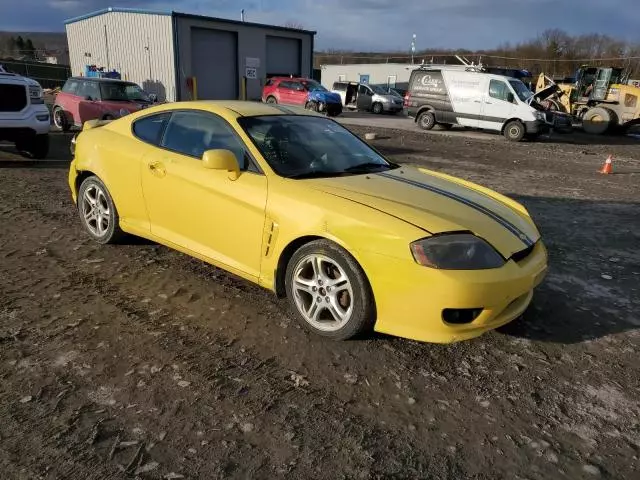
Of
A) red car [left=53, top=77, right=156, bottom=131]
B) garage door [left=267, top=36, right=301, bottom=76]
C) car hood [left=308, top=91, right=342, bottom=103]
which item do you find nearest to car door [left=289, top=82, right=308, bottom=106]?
car hood [left=308, top=91, right=342, bottom=103]

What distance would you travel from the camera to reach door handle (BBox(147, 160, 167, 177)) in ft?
13.2

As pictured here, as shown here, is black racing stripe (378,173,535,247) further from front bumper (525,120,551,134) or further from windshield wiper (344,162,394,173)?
front bumper (525,120,551,134)

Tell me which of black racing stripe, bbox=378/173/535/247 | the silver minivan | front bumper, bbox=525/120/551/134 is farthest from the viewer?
the silver minivan

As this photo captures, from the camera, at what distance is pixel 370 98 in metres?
28.0

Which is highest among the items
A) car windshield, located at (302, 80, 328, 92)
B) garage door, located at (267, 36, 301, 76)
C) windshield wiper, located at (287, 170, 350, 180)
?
garage door, located at (267, 36, 301, 76)

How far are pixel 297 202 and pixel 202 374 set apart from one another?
122cm

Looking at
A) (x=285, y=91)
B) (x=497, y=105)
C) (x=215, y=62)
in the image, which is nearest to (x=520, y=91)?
(x=497, y=105)

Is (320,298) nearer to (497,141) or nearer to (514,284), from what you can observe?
(514,284)

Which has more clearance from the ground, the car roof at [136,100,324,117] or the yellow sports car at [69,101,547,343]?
the car roof at [136,100,324,117]

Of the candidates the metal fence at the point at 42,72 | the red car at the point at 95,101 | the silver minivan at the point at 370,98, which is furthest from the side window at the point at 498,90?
the metal fence at the point at 42,72

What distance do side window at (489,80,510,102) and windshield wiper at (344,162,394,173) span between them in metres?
14.5

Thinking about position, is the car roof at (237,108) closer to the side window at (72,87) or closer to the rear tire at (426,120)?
the side window at (72,87)

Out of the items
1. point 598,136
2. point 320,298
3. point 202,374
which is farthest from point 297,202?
point 598,136

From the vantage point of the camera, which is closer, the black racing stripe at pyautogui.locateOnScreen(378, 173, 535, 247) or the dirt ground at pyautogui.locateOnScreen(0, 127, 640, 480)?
the dirt ground at pyautogui.locateOnScreen(0, 127, 640, 480)
